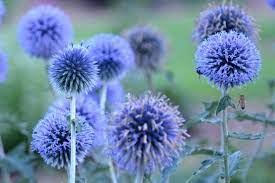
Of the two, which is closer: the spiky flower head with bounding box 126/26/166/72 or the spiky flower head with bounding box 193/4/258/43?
the spiky flower head with bounding box 193/4/258/43

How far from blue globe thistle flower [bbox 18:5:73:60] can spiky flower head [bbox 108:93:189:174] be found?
4.74 ft

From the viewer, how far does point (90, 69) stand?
248 cm

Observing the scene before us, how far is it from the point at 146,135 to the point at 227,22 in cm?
107

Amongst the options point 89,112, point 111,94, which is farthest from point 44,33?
point 89,112

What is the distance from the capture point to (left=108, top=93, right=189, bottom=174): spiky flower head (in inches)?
81.8

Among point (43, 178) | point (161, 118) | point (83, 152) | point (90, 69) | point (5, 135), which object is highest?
point (90, 69)

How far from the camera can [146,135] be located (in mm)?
2078

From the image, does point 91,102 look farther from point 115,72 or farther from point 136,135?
point 136,135

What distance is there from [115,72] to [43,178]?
466 cm

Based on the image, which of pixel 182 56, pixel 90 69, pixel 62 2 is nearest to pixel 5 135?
pixel 90 69

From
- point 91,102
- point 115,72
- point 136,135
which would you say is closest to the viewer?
point 136,135

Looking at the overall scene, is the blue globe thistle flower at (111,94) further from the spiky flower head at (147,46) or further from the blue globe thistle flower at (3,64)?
the blue globe thistle flower at (3,64)

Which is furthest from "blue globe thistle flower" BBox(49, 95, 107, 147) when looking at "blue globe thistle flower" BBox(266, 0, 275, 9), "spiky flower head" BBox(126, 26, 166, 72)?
"blue globe thistle flower" BBox(266, 0, 275, 9)

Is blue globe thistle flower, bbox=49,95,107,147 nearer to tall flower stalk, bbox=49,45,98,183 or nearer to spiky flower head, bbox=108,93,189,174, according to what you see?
tall flower stalk, bbox=49,45,98,183
